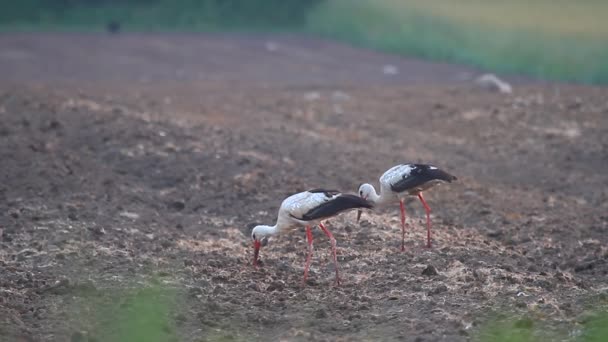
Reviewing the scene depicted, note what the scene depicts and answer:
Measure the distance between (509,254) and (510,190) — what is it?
14.0 ft

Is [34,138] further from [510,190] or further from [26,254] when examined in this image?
[510,190]

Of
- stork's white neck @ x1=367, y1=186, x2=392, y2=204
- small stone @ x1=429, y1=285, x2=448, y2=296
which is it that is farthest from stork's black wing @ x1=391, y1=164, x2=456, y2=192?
small stone @ x1=429, y1=285, x2=448, y2=296

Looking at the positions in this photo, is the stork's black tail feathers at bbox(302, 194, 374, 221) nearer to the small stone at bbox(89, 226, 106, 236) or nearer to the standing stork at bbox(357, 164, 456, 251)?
the standing stork at bbox(357, 164, 456, 251)

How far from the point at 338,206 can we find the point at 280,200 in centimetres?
334

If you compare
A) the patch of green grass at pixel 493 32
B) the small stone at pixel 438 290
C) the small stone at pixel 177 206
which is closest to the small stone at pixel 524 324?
the small stone at pixel 438 290

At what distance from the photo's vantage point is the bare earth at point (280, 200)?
802 cm

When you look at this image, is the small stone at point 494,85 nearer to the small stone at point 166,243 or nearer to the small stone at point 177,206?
the small stone at point 177,206

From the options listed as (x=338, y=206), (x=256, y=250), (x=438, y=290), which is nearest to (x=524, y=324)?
(x=438, y=290)

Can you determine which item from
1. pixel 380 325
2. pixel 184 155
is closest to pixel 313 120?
pixel 184 155

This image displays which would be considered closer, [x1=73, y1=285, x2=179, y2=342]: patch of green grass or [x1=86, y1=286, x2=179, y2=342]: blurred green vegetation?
[x1=86, y1=286, x2=179, y2=342]: blurred green vegetation

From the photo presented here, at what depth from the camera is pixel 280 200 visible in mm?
11953

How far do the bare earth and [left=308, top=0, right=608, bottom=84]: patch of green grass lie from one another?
9.52ft

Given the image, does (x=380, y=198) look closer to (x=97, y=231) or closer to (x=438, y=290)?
(x=438, y=290)

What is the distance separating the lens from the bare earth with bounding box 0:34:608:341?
802 centimetres
